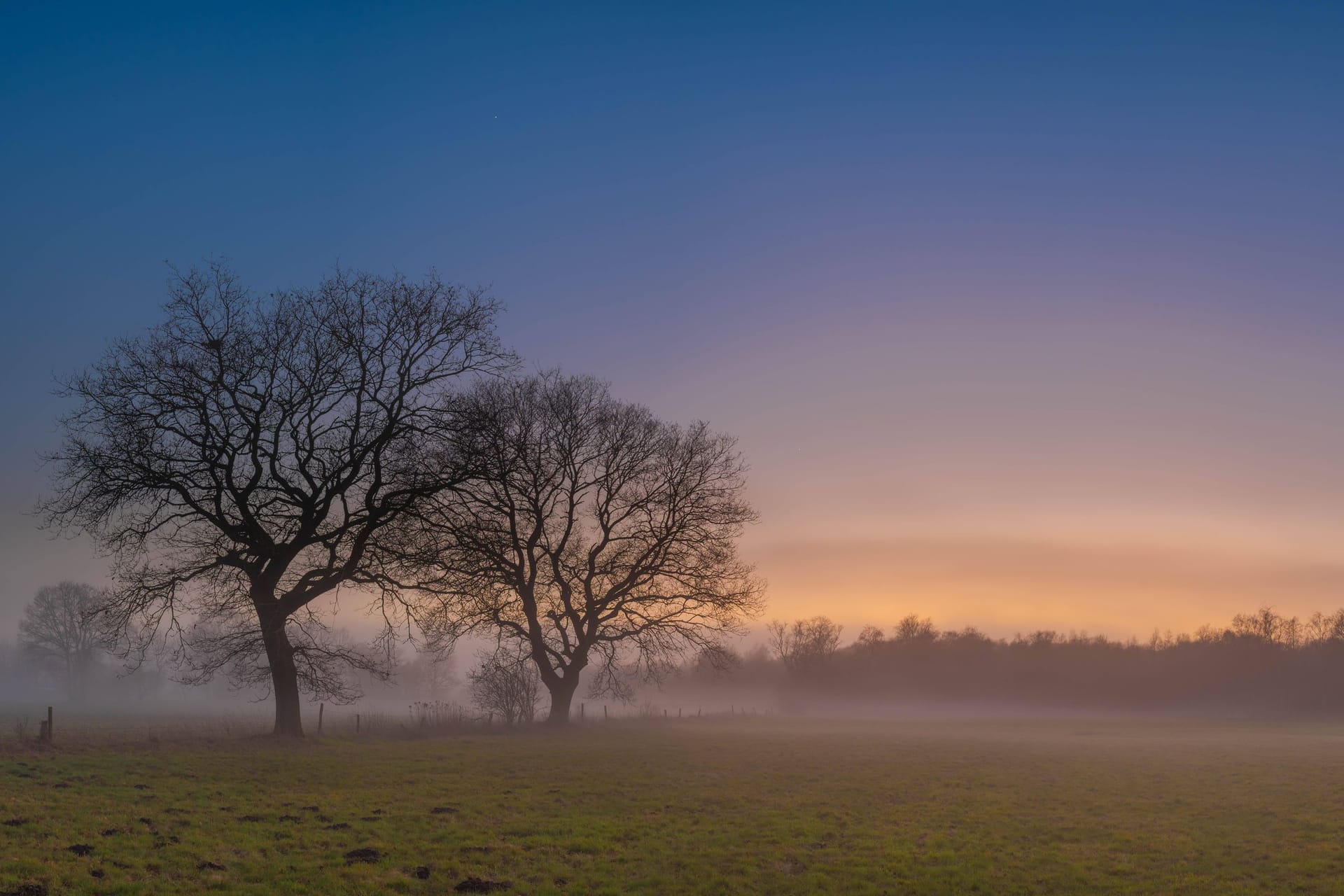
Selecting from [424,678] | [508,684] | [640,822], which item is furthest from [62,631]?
[640,822]

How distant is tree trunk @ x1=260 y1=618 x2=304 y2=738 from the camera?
89.5ft

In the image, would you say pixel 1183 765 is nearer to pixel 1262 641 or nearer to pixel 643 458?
pixel 643 458

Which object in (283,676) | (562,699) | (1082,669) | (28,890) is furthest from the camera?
(1082,669)

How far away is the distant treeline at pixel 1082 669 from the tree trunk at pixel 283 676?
66.8 m

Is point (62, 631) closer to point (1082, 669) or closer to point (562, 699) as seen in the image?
point (562, 699)

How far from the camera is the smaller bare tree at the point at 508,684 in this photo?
1513 inches

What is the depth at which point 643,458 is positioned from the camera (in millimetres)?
39688

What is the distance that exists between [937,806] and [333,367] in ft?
73.3

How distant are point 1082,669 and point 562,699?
9034cm

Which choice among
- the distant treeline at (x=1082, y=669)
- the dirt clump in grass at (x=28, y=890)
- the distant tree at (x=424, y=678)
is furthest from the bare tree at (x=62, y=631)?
the dirt clump in grass at (x=28, y=890)

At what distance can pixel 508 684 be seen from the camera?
131ft

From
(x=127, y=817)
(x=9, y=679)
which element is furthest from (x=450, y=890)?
(x=9, y=679)

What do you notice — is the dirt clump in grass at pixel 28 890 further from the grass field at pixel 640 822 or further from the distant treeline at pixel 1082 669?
the distant treeline at pixel 1082 669

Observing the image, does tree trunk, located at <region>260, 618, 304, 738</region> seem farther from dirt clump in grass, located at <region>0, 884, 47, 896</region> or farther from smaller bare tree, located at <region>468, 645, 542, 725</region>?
dirt clump in grass, located at <region>0, 884, 47, 896</region>
